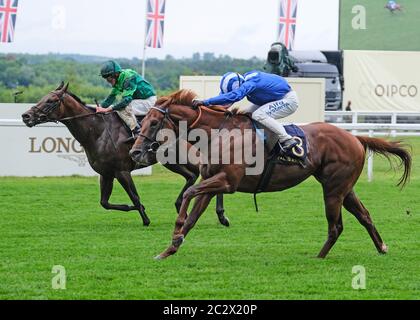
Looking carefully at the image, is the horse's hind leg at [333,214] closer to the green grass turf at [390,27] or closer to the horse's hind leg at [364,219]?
the horse's hind leg at [364,219]

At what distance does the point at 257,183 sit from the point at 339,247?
4.02 ft

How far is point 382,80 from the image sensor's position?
33875 millimetres

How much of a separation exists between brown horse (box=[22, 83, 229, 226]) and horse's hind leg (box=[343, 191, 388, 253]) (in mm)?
2754

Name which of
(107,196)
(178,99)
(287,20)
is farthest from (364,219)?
(287,20)

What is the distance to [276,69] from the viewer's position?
81.6ft

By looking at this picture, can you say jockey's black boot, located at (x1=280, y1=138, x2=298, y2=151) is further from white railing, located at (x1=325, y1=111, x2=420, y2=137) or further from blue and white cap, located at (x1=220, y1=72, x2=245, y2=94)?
white railing, located at (x1=325, y1=111, x2=420, y2=137)

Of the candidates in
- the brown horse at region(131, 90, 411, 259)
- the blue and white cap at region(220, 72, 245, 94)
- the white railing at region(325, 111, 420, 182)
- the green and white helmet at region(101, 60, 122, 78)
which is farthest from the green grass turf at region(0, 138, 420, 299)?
the white railing at region(325, 111, 420, 182)

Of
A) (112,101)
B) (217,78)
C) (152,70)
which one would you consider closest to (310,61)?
(217,78)

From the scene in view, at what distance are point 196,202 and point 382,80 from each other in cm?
2609

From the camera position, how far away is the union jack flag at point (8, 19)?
23.0 m

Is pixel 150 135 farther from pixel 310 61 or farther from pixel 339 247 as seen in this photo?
pixel 310 61

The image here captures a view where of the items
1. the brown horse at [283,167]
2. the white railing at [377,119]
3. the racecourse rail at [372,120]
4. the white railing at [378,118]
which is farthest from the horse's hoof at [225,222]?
the white railing at [378,118]

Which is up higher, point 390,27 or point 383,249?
point 390,27

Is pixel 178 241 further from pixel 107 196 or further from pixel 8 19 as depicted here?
pixel 8 19
